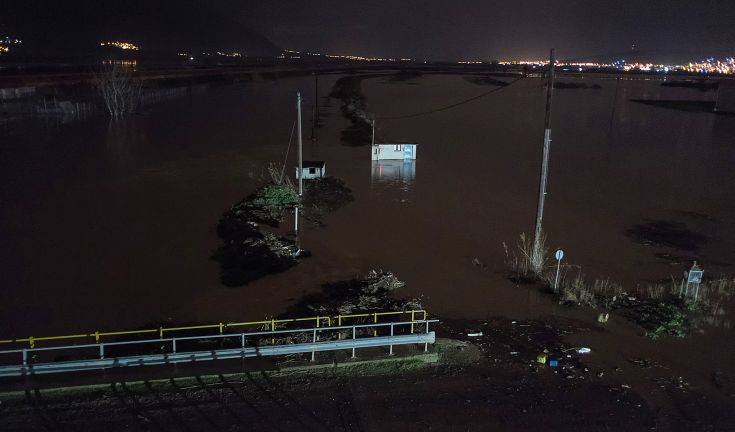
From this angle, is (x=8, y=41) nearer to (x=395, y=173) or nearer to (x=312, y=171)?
Answer: (x=312, y=171)

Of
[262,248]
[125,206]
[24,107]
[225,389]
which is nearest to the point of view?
[225,389]

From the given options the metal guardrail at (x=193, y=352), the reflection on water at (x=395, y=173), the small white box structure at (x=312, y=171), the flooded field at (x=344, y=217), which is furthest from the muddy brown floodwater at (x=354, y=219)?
the metal guardrail at (x=193, y=352)

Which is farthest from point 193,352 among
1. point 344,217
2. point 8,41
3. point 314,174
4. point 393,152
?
point 8,41

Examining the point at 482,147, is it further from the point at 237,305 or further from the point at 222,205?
the point at 237,305

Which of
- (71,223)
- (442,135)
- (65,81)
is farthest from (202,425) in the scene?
(65,81)

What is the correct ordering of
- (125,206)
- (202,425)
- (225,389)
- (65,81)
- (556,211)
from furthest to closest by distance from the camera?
(65,81) < (556,211) < (125,206) < (225,389) < (202,425)

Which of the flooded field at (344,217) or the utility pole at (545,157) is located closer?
the flooded field at (344,217)

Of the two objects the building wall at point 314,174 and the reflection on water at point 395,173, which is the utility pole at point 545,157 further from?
the building wall at point 314,174

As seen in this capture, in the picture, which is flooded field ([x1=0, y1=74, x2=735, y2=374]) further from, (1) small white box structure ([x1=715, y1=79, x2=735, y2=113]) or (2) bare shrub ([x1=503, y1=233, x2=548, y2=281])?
(1) small white box structure ([x1=715, y1=79, x2=735, y2=113])
